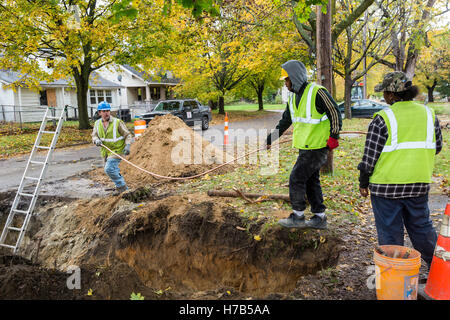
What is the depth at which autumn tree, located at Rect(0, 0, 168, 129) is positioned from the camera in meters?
14.8

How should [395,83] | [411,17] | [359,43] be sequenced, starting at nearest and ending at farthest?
[395,83] → [411,17] → [359,43]

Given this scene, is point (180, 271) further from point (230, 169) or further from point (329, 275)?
point (230, 169)

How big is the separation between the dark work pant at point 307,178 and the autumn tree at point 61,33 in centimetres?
1081

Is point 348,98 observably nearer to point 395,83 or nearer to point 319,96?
point 319,96

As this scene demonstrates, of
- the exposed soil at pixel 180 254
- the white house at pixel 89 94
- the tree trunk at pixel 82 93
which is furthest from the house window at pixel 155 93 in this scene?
the exposed soil at pixel 180 254

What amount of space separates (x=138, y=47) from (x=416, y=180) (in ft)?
56.4

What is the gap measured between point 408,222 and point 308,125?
1.58 m

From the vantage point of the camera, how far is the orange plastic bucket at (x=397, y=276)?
2.96 meters

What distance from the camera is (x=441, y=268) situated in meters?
3.10

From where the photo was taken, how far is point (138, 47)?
18.1 metres

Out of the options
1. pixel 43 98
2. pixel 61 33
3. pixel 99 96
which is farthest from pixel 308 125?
pixel 99 96

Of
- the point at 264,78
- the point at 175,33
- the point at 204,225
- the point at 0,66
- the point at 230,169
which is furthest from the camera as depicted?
the point at 264,78

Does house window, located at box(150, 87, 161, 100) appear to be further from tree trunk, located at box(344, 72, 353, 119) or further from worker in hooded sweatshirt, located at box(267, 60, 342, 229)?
worker in hooded sweatshirt, located at box(267, 60, 342, 229)
